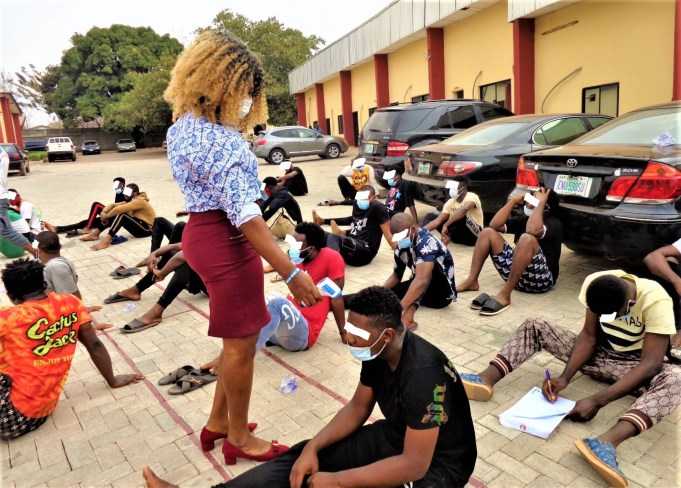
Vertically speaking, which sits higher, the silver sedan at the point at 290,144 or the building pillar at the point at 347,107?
the building pillar at the point at 347,107

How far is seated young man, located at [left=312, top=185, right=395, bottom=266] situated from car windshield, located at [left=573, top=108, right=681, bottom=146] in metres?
2.08

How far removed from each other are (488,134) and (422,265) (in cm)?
328

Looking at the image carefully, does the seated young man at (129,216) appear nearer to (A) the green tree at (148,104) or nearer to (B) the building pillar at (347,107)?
(B) the building pillar at (347,107)

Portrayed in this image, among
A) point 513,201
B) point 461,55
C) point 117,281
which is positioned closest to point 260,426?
point 513,201

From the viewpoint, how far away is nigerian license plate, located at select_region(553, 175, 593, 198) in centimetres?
429

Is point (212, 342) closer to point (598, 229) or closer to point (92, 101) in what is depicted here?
point (598, 229)

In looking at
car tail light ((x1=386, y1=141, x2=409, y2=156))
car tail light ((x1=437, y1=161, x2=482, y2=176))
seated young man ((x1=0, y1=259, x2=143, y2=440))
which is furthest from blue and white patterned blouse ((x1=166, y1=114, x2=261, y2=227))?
car tail light ((x1=386, y1=141, x2=409, y2=156))

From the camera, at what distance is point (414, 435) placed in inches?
75.4

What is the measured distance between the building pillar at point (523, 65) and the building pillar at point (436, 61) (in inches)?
162

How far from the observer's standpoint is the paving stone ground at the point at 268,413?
2586 millimetres

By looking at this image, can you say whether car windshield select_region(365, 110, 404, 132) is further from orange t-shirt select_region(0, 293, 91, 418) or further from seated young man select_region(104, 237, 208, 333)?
orange t-shirt select_region(0, 293, 91, 418)

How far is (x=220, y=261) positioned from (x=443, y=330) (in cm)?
237

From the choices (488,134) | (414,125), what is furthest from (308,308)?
(414,125)

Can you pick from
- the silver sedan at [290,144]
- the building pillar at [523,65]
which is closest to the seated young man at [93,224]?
the building pillar at [523,65]
